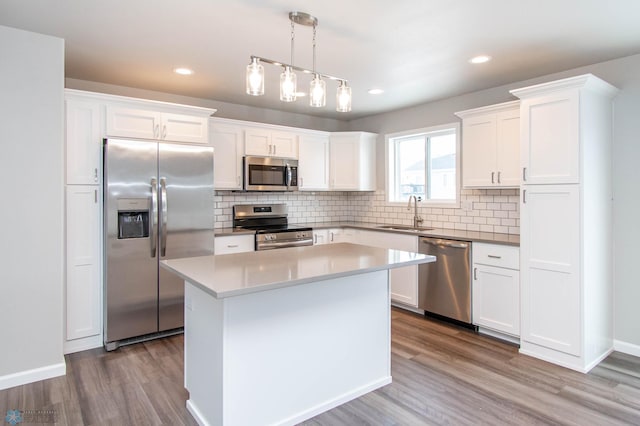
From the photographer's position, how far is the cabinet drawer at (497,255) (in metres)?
3.39

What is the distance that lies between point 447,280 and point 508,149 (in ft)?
4.68

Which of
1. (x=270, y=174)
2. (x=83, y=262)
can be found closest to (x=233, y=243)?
(x=270, y=174)

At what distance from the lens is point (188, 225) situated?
3680mm

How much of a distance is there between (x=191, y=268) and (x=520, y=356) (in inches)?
109

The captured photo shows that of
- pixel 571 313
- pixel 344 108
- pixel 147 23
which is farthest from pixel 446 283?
pixel 147 23

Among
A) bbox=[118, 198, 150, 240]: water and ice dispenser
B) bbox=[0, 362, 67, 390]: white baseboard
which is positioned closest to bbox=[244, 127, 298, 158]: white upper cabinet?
bbox=[118, 198, 150, 240]: water and ice dispenser

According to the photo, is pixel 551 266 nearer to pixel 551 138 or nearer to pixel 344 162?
pixel 551 138

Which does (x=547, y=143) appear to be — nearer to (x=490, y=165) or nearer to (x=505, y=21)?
(x=490, y=165)

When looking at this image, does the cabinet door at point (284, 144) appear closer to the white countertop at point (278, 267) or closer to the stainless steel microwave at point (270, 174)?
the stainless steel microwave at point (270, 174)

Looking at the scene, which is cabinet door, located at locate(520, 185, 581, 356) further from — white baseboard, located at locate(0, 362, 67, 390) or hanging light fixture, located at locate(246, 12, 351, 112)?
white baseboard, located at locate(0, 362, 67, 390)

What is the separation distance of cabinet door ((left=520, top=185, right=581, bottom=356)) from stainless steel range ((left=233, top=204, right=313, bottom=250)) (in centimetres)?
240

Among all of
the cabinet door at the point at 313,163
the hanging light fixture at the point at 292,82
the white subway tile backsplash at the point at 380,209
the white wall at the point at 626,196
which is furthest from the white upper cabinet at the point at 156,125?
the white wall at the point at 626,196

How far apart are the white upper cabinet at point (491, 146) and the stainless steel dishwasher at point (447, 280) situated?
73 cm

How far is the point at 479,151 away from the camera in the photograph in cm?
396
